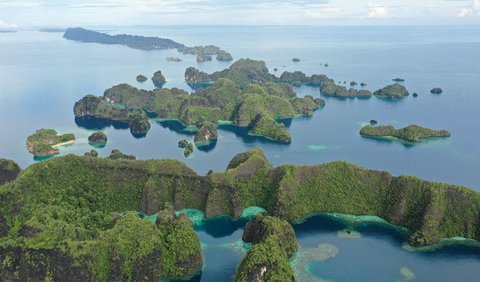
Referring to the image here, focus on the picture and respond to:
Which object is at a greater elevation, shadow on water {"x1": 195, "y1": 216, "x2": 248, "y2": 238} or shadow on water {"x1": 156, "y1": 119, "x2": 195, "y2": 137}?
shadow on water {"x1": 195, "y1": 216, "x2": 248, "y2": 238}

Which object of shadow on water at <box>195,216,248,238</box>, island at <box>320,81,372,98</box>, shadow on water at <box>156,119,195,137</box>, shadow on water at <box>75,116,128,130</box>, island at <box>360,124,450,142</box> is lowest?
shadow on water at <box>75,116,128,130</box>

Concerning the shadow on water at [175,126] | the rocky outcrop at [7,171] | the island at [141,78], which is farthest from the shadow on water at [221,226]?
the island at [141,78]

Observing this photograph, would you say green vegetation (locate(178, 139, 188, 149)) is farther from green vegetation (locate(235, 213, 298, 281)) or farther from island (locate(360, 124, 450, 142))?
green vegetation (locate(235, 213, 298, 281))

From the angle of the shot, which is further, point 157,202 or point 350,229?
point 157,202

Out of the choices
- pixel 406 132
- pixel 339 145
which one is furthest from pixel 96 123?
pixel 406 132

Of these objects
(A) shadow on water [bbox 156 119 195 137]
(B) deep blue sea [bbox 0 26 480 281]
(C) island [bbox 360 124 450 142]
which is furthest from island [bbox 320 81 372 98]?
(A) shadow on water [bbox 156 119 195 137]

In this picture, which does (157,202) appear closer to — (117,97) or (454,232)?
(454,232)

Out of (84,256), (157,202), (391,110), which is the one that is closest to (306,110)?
(391,110)
